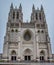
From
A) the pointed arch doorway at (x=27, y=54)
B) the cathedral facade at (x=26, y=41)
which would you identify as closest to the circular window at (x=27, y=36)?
the cathedral facade at (x=26, y=41)

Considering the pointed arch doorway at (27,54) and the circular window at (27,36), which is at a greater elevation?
the circular window at (27,36)

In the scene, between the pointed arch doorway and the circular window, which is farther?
the circular window

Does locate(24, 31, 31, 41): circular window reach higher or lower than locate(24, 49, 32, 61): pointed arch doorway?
higher

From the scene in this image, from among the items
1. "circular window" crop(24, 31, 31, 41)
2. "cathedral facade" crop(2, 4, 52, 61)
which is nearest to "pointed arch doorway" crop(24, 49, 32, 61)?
"cathedral facade" crop(2, 4, 52, 61)

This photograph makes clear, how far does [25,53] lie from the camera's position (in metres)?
46.6

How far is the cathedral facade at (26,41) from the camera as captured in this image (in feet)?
148

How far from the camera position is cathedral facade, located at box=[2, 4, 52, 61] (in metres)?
45.1

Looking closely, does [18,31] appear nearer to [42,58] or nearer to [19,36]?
[19,36]

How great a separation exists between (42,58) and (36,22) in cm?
1220

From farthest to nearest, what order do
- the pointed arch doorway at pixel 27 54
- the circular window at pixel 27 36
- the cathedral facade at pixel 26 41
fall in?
1. the circular window at pixel 27 36
2. the pointed arch doorway at pixel 27 54
3. the cathedral facade at pixel 26 41

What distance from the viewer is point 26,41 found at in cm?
4694

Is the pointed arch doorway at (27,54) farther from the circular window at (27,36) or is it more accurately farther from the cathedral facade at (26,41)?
the circular window at (27,36)

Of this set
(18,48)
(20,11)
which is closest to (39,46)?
(18,48)

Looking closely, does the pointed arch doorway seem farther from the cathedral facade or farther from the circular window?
the circular window
